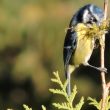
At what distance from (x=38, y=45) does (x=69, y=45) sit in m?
3.53

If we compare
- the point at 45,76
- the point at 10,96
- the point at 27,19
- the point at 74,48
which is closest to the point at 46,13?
the point at 27,19

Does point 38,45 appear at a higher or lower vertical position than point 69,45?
lower

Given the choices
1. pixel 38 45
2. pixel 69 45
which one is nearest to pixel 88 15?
pixel 69 45

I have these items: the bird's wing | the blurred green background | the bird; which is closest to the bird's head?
the bird

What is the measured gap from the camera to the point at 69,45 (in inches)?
202

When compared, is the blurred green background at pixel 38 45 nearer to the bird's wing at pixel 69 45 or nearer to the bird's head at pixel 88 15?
the bird's wing at pixel 69 45

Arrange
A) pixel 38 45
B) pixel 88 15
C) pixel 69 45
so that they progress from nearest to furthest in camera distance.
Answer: pixel 88 15 → pixel 69 45 → pixel 38 45

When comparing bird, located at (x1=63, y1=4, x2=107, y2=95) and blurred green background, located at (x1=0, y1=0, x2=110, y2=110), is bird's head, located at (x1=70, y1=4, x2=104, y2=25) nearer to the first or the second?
bird, located at (x1=63, y1=4, x2=107, y2=95)

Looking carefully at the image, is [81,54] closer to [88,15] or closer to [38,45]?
[88,15]

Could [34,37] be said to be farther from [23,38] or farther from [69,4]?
[69,4]

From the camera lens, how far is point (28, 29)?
8617 mm

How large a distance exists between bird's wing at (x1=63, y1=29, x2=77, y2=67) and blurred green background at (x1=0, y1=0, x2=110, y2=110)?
9.77ft

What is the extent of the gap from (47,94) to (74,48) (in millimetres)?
3873

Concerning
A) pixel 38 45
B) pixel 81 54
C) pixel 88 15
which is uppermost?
pixel 88 15
